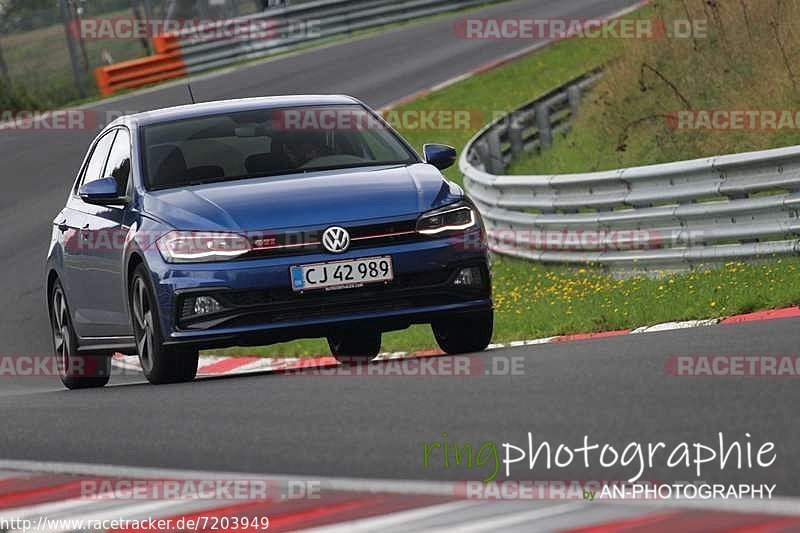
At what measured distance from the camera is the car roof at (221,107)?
10781 millimetres

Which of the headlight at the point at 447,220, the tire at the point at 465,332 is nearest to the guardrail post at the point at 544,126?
the tire at the point at 465,332

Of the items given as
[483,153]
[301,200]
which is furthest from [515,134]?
Result: [301,200]

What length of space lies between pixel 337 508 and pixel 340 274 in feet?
13.9

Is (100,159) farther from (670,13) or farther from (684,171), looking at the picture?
(670,13)

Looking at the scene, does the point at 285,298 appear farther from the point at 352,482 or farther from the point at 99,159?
the point at 352,482

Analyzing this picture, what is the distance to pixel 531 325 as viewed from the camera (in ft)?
40.9

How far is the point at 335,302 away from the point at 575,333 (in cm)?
300

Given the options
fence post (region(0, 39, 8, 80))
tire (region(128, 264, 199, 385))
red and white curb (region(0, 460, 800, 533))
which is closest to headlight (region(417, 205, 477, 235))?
tire (region(128, 264, 199, 385))

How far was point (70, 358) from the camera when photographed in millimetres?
11734

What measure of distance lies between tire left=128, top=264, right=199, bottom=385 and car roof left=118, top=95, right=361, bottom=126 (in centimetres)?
125

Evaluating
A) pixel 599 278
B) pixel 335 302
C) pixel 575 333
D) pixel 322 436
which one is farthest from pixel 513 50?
pixel 322 436

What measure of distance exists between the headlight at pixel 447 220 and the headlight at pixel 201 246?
97 centimetres

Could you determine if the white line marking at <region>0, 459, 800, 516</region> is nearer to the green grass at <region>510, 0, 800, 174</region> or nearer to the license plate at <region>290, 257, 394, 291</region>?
the license plate at <region>290, 257, 394, 291</region>

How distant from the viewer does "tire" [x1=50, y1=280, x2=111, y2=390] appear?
1168 cm
